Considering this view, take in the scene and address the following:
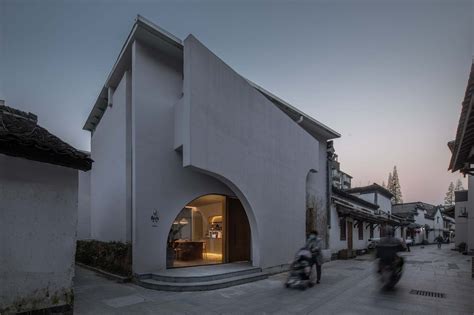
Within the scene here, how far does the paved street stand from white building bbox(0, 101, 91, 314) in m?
1.34

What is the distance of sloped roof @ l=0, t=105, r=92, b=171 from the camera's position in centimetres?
460

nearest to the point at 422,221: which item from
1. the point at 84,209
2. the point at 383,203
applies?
the point at 383,203

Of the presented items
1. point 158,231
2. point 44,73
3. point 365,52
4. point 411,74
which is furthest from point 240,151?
point 44,73

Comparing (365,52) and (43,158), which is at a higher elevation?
(365,52)

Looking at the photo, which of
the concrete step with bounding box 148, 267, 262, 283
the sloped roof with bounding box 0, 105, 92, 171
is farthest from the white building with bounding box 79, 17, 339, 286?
the sloped roof with bounding box 0, 105, 92, 171

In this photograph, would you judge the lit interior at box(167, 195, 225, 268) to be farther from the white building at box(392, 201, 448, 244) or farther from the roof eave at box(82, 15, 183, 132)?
the white building at box(392, 201, 448, 244)

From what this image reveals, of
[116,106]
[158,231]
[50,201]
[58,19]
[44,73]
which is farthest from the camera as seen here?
[116,106]

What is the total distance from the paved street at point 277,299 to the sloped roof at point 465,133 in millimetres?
3857

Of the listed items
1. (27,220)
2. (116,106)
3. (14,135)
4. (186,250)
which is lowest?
(186,250)

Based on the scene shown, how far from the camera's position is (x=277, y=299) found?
23.9ft

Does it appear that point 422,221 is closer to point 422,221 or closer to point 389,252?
point 422,221

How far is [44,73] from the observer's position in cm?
1011

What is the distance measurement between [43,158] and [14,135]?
2.06ft

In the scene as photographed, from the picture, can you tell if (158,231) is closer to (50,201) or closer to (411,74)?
(50,201)
